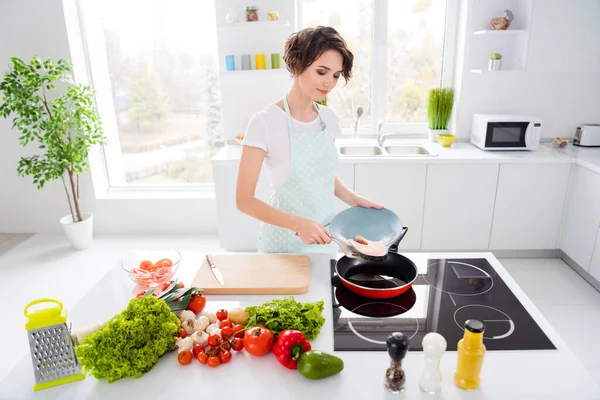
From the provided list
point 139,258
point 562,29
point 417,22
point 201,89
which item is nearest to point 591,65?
point 562,29

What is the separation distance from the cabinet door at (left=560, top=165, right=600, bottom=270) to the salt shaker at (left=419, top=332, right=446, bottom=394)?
99.3 inches

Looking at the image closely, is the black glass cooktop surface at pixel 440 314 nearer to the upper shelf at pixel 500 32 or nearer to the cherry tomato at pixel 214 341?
the cherry tomato at pixel 214 341

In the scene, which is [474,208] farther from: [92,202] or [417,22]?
[92,202]

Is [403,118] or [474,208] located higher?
[403,118]

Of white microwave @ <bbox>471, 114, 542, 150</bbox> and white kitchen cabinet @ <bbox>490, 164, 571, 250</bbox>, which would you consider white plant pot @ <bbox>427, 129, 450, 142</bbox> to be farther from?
white kitchen cabinet @ <bbox>490, 164, 571, 250</bbox>

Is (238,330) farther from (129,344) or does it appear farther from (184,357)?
(129,344)

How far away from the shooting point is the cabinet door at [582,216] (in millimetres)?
2969

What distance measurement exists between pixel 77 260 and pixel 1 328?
3.06ft

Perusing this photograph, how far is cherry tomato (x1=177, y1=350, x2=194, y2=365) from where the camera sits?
1123mm

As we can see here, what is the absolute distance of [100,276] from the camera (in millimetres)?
3330

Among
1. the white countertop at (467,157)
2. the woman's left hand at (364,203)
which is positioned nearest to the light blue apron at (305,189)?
the woman's left hand at (364,203)

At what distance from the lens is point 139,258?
5.26 feet

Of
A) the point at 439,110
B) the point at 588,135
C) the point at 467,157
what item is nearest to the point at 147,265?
the point at 467,157

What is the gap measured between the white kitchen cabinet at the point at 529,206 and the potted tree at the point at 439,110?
719 millimetres
